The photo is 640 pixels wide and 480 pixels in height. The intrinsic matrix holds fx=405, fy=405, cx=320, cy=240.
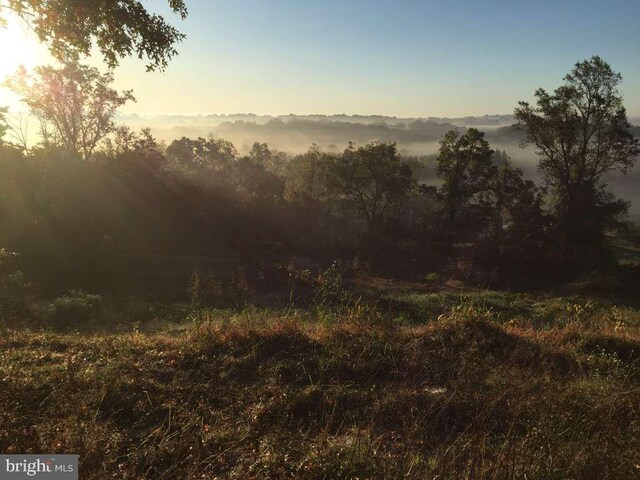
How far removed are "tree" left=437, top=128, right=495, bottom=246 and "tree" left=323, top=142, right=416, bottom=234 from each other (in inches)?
199

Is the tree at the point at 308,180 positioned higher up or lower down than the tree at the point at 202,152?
lower down

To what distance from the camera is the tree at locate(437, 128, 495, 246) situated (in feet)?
128

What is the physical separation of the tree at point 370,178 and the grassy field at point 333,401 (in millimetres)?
38351

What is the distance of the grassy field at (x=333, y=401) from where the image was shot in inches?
135

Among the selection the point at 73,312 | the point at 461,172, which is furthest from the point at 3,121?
the point at 461,172

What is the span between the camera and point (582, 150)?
29.8 metres

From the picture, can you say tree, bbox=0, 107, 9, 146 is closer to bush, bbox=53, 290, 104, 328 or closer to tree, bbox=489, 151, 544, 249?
bush, bbox=53, 290, 104, 328

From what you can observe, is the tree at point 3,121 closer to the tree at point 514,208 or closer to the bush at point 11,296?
the bush at point 11,296

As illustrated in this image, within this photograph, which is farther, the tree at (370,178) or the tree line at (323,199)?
the tree at (370,178)

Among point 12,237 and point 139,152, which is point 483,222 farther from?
point 12,237

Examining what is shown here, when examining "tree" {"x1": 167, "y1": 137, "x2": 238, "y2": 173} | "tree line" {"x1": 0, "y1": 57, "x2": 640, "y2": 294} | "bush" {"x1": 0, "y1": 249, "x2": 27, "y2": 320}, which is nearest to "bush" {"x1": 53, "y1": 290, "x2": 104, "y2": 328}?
"bush" {"x1": 0, "y1": 249, "x2": 27, "y2": 320}

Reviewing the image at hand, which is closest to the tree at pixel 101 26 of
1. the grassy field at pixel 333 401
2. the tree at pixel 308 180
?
the grassy field at pixel 333 401

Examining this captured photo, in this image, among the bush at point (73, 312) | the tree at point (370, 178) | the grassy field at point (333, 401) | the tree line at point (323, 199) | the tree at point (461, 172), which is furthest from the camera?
the tree at point (370, 178)

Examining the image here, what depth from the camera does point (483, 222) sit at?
41219 mm
